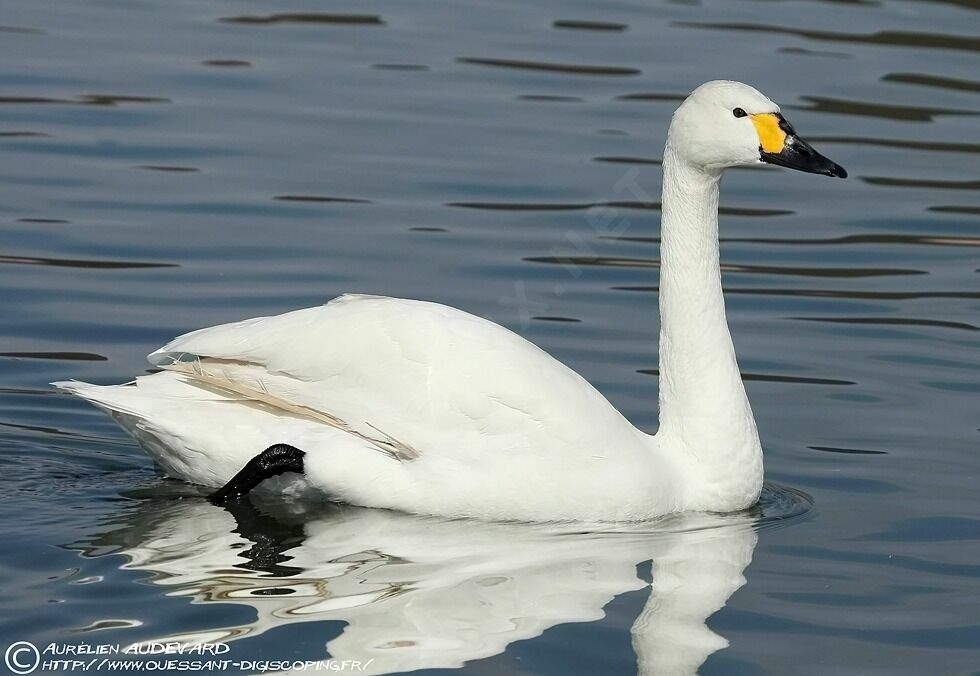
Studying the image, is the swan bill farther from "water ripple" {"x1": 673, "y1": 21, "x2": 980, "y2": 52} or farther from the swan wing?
"water ripple" {"x1": 673, "y1": 21, "x2": 980, "y2": 52}

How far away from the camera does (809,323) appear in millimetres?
10062

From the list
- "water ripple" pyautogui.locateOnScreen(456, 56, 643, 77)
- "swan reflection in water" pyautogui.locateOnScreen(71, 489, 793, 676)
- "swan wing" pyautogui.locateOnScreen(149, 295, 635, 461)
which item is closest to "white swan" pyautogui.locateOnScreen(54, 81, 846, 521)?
"swan wing" pyautogui.locateOnScreen(149, 295, 635, 461)

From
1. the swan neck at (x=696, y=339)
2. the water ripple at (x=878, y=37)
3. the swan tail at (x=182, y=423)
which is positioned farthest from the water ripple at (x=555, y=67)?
the swan tail at (x=182, y=423)

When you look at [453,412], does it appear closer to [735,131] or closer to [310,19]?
[735,131]

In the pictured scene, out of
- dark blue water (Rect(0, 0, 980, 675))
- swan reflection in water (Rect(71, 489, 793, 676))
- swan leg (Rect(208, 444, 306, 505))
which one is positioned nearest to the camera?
swan reflection in water (Rect(71, 489, 793, 676))

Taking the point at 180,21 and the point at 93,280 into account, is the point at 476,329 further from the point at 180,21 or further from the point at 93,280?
the point at 180,21

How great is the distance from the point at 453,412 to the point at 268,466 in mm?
713

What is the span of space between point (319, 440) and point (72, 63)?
308 inches

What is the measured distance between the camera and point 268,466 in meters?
6.98

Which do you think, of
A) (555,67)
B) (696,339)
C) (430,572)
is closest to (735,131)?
(696,339)

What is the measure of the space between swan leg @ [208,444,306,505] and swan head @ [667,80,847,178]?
1.95m

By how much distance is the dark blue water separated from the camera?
611cm

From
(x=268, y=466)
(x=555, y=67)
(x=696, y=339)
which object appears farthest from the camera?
(x=555, y=67)

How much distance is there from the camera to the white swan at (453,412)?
7.01 metres
